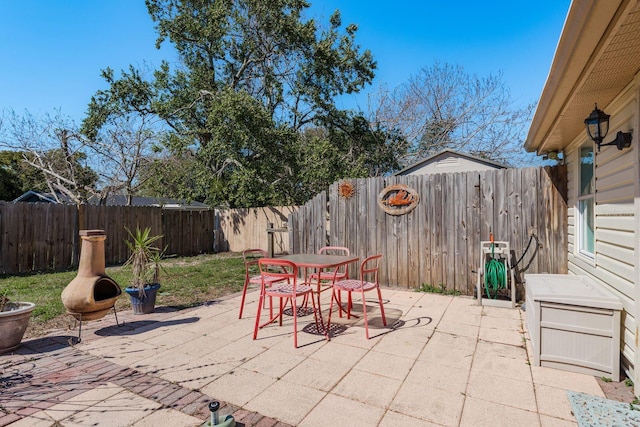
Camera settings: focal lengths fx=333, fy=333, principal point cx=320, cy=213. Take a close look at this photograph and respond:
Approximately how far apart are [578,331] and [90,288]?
170 inches

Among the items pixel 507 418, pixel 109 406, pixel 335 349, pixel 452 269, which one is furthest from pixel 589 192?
pixel 109 406

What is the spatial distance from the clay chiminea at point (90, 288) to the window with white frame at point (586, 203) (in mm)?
5017

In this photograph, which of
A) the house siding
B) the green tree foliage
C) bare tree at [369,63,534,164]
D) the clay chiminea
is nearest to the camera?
the house siding

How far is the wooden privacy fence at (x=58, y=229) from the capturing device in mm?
7031

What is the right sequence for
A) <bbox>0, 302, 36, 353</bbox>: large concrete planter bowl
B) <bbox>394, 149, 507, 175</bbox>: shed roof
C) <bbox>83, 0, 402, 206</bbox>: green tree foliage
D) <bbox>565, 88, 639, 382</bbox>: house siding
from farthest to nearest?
<bbox>83, 0, 402, 206</bbox>: green tree foliage
<bbox>394, 149, 507, 175</bbox>: shed roof
<bbox>0, 302, 36, 353</bbox>: large concrete planter bowl
<bbox>565, 88, 639, 382</bbox>: house siding

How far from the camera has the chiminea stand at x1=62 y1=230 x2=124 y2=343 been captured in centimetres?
327

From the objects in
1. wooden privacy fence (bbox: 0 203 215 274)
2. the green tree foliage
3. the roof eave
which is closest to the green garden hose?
the roof eave

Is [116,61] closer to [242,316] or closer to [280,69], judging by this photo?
[280,69]

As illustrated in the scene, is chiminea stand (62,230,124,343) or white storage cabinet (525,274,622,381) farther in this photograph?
chiminea stand (62,230,124,343)

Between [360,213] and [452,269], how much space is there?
1715 millimetres

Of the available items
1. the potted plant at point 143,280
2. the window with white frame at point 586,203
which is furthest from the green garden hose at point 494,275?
the potted plant at point 143,280

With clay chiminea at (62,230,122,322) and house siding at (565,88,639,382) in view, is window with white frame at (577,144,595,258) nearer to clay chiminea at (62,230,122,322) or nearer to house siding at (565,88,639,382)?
house siding at (565,88,639,382)

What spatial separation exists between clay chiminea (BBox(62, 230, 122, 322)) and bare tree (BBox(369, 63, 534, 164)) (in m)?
12.5

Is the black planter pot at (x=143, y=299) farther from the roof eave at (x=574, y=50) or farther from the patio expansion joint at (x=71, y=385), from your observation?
the roof eave at (x=574, y=50)
